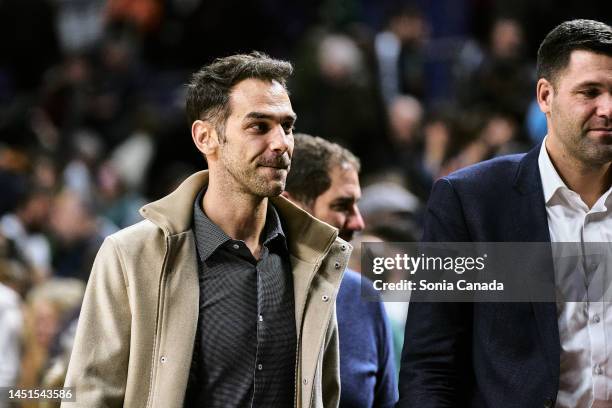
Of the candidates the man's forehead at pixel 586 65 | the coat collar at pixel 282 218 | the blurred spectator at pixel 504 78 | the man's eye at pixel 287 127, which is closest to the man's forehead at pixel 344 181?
the coat collar at pixel 282 218

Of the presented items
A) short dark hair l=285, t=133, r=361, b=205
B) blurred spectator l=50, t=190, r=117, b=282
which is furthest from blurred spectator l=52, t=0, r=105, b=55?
short dark hair l=285, t=133, r=361, b=205

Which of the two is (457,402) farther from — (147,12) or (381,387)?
(147,12)

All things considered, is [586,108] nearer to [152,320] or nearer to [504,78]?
[152,320]

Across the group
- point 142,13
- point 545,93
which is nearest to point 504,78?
point 142,13

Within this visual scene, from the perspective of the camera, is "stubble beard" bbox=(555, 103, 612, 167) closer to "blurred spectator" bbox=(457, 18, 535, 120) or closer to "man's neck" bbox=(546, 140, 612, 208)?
"man's neck" bbox=(546, 140, 612, 208)

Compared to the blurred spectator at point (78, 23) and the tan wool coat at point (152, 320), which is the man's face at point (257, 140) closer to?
the tan wool coat at point (152, 320)

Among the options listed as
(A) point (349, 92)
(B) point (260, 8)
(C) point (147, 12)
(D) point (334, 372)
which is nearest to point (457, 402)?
(D) point (334, 372)

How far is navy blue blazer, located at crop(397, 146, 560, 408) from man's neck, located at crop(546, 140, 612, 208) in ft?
0.27

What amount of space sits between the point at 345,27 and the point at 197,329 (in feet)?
24.3

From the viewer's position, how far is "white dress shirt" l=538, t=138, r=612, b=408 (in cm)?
343

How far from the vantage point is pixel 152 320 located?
3.52 m

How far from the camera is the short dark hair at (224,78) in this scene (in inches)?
150

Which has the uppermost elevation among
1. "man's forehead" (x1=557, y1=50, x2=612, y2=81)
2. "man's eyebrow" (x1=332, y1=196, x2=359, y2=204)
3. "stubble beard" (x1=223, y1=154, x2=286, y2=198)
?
"man's forehead" (x1=557, y1=50, x2=612, y2=81)

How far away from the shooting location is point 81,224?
9.45m
